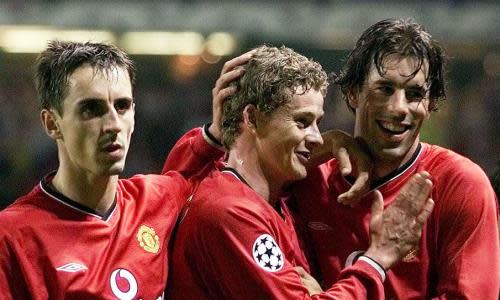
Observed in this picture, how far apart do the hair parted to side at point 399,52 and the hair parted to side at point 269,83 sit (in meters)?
0.22

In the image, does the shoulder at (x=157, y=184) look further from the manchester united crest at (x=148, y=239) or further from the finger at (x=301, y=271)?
the finger at (x=301, y=271)

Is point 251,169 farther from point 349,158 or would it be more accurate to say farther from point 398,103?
point 398,103

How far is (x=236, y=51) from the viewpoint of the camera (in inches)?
348

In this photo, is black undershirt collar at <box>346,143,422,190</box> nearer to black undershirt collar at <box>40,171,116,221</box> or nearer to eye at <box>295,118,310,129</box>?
eye at <box>295,118,310,129</box>

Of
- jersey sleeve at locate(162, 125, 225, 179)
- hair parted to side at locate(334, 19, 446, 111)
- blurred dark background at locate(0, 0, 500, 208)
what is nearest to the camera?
hair parted to side at locate(334, 19, 446, 111)

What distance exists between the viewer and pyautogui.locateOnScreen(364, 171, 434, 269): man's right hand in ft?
10.8

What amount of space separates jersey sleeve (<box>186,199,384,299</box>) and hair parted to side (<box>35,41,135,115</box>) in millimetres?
639

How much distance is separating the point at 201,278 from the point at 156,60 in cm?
571

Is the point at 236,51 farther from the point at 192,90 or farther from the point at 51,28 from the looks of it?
the point at 51,28

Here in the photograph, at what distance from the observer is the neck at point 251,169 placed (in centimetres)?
345

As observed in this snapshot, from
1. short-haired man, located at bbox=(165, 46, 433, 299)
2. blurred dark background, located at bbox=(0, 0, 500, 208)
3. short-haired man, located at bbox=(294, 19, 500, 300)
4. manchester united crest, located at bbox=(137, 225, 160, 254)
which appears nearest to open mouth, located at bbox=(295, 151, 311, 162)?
short-haired man, located at bbox=(165, 46, 433, 299)

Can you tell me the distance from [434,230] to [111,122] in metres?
1.17

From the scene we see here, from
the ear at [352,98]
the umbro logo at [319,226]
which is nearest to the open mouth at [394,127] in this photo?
the ear at [352,98]

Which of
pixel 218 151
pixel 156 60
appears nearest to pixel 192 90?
pixel 156 60
